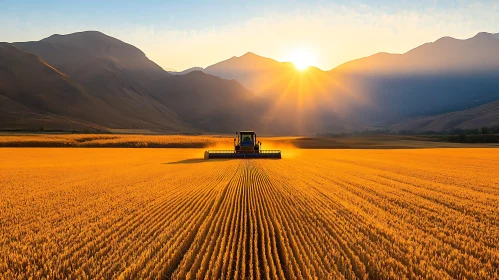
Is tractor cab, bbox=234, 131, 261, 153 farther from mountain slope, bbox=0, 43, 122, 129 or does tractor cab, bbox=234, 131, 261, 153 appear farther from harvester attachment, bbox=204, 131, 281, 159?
mountain slope, bbox=0, 43, 122, 129

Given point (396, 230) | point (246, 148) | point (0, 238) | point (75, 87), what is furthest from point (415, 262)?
point (75, 87)

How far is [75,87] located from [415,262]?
198615 mm

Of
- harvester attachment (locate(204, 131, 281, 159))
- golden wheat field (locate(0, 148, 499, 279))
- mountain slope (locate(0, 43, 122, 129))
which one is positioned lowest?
golden wheat field (locate(0, 148, 499, 279))

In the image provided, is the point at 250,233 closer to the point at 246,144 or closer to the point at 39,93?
the point at 246,144

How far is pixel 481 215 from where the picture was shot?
373 inches

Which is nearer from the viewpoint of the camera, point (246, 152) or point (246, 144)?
point (246, 152)

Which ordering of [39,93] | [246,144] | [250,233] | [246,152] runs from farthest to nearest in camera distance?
[39,93] → [246,144] → [246,152] → [250,233]

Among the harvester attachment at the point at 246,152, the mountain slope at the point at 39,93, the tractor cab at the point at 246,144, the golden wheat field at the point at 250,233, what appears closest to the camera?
the golden wheat field at the point at 250,233

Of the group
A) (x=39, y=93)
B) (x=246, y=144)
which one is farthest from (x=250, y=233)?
(x=39, y=93)

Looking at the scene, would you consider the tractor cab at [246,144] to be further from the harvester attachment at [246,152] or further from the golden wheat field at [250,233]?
the golden wheat field at [250,233]

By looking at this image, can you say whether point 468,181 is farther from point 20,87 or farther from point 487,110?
point 487,110

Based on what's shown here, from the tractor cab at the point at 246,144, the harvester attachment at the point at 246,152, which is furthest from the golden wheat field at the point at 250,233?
the tractor cab at the point at 246,144

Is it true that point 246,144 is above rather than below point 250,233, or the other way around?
above

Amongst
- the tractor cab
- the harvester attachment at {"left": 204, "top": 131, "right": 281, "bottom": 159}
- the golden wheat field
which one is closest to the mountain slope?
the tractor cab
